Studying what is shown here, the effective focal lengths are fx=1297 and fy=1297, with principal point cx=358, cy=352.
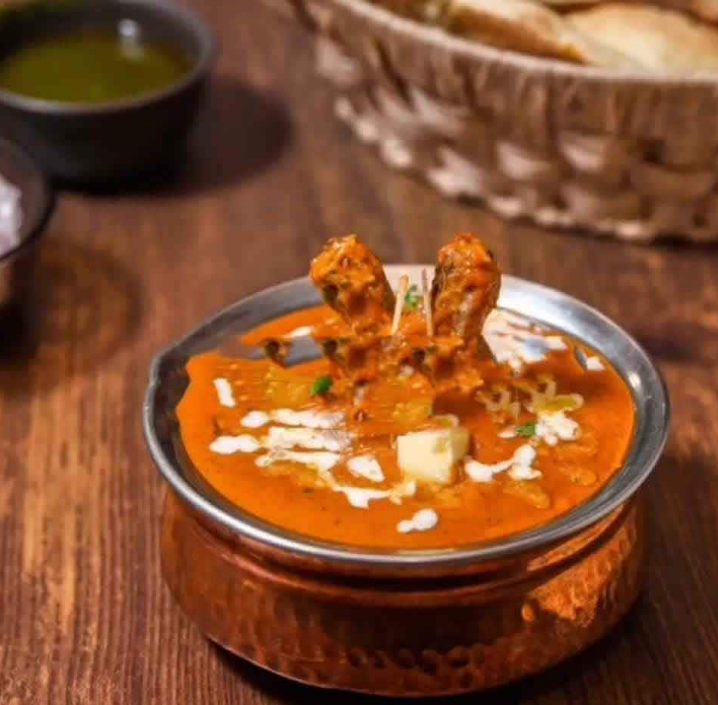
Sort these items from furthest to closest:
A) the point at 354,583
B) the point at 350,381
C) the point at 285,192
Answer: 1. the point at 285,192
2. the point at 350,381
3. the point at 354,583

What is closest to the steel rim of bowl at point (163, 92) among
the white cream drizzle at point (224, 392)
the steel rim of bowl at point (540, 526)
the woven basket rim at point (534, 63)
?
the woven basket rim at point (534, 63)

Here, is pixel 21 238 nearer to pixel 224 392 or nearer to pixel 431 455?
pixel 224 392

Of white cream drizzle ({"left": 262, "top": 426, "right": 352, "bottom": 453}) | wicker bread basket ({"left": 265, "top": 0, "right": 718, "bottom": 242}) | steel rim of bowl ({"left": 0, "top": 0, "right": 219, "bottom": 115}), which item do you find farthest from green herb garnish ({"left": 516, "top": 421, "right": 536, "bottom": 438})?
steel rim of bowl ({"left": 0, "top": 0, "right": 219, "bottom": 115})

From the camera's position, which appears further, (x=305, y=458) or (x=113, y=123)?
(x=113, y=123)

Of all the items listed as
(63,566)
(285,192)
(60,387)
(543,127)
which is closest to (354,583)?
(63,566)

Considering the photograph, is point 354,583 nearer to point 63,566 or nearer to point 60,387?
point 63,566

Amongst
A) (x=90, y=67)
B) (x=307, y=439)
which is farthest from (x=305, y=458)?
(x=90, y=67)

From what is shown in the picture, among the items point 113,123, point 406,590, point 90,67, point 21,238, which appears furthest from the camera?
point 90,67
